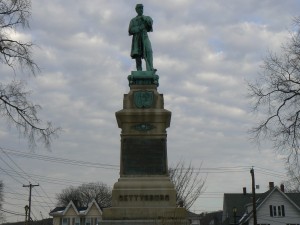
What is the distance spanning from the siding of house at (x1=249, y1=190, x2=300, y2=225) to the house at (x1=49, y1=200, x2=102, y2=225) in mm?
19899

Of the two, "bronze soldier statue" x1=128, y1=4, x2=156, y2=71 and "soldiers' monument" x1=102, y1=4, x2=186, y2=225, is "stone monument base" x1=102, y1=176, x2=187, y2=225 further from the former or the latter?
"bronze soldier statue" x1=128, y1=4, x2=156, y2=71

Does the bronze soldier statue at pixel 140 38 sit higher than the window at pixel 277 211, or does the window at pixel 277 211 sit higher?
the bronze soldier statue at pixel 140 38

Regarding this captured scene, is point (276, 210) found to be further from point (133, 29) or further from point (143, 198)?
point (143, 198)

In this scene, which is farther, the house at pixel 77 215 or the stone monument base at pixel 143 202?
the house at pixel 77 215

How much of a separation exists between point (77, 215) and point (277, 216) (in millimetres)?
24032

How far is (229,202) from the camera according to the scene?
2398 inches

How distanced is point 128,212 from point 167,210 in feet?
3.85

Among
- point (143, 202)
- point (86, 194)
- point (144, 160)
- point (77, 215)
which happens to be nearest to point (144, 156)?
point (144, 160)

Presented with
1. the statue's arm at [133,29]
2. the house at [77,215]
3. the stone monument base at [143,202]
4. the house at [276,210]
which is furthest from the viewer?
the house at [77,215]

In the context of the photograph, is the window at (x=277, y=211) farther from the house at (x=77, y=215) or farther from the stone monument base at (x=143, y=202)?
the stone monument base at (x=143, y=202)

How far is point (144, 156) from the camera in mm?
15938

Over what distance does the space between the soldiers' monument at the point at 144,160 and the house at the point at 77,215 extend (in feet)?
150

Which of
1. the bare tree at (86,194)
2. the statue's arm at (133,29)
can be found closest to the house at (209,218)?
the bare tree at (86,194)

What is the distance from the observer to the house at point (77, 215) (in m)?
60.6
